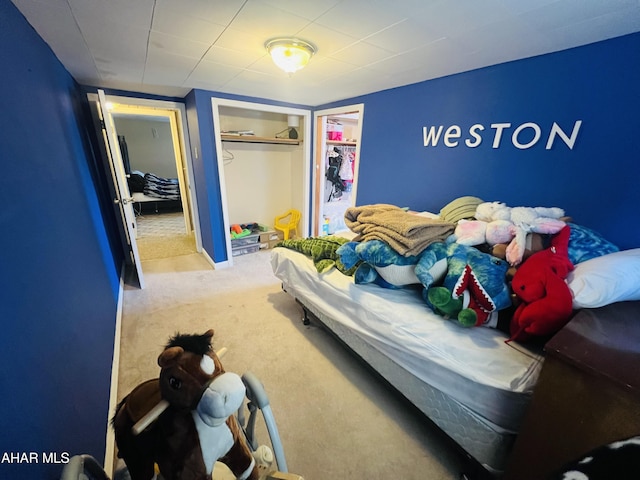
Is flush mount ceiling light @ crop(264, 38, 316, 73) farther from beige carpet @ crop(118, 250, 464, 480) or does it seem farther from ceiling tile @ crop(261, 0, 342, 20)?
beige carpet @ crop(118, 250, 464, 480)

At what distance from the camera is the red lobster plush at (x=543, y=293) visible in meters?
0.95

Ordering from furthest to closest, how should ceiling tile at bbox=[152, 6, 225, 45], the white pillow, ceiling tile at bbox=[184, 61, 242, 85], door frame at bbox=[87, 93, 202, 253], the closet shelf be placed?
the closet shelf → door frame at bbox=[87, 93, 202, 253] → ceiling tile at bbox=[184, 61, 242, 85] → ceiling tile at bbox=[152, 6, 225, 45] → the white pillow

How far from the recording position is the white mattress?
37.5 inches

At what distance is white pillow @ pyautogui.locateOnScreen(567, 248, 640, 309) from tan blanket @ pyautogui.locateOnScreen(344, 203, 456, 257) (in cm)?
60

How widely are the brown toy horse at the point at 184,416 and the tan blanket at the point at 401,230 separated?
99 cm

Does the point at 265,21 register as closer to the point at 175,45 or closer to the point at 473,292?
the point at 175,45

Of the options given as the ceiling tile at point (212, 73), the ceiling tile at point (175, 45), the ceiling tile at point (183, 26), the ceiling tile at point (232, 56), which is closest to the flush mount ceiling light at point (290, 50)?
the ceiling tile at point (232, 56)

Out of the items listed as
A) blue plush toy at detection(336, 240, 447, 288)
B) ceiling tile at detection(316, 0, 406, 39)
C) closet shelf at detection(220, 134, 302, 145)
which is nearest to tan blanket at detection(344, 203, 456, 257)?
blue plush toy at detection(336, 240, 447, 288)

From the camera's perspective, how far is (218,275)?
3127 mm

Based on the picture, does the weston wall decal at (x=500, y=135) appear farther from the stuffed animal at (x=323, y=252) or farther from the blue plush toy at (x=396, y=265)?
the stuffed animal at (x=323, y=252)

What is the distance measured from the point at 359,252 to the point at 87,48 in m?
2.31

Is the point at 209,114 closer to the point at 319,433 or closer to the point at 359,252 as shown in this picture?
the point at 359,252

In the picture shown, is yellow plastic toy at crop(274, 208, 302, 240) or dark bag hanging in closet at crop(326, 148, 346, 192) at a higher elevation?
dark bag hanging in closet at crop(326, 148, 346, 192)

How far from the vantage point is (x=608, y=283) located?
0.93m
